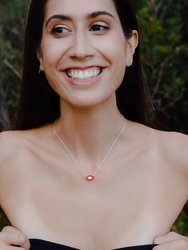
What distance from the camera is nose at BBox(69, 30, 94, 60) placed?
254 centimetres

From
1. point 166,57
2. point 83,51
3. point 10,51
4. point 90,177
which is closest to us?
point 83,51

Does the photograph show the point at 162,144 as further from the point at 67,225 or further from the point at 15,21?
the point at 15,21

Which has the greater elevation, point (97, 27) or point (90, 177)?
point (97, 27)

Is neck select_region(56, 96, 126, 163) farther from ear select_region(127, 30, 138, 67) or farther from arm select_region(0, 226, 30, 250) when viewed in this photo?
arm select_region(0, 226, 30, 250)

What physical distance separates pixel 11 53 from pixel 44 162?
295cm

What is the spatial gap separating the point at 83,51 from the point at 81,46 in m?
0.02

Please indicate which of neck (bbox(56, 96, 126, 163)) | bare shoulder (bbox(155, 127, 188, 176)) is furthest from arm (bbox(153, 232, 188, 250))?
neck (bbox(56, 96, 126, 163))

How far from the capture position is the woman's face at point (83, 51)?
2.57 m

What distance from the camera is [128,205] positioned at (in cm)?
270

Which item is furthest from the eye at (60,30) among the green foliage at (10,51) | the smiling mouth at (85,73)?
the green foliage at (10,51)

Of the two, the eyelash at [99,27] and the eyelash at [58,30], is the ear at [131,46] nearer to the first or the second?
the eyelash at [99,27]

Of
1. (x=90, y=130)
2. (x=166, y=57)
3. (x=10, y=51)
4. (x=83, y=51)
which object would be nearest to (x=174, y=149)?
(x=90, y=130)

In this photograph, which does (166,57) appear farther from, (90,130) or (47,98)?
(90,130)

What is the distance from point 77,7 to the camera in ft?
8.41
